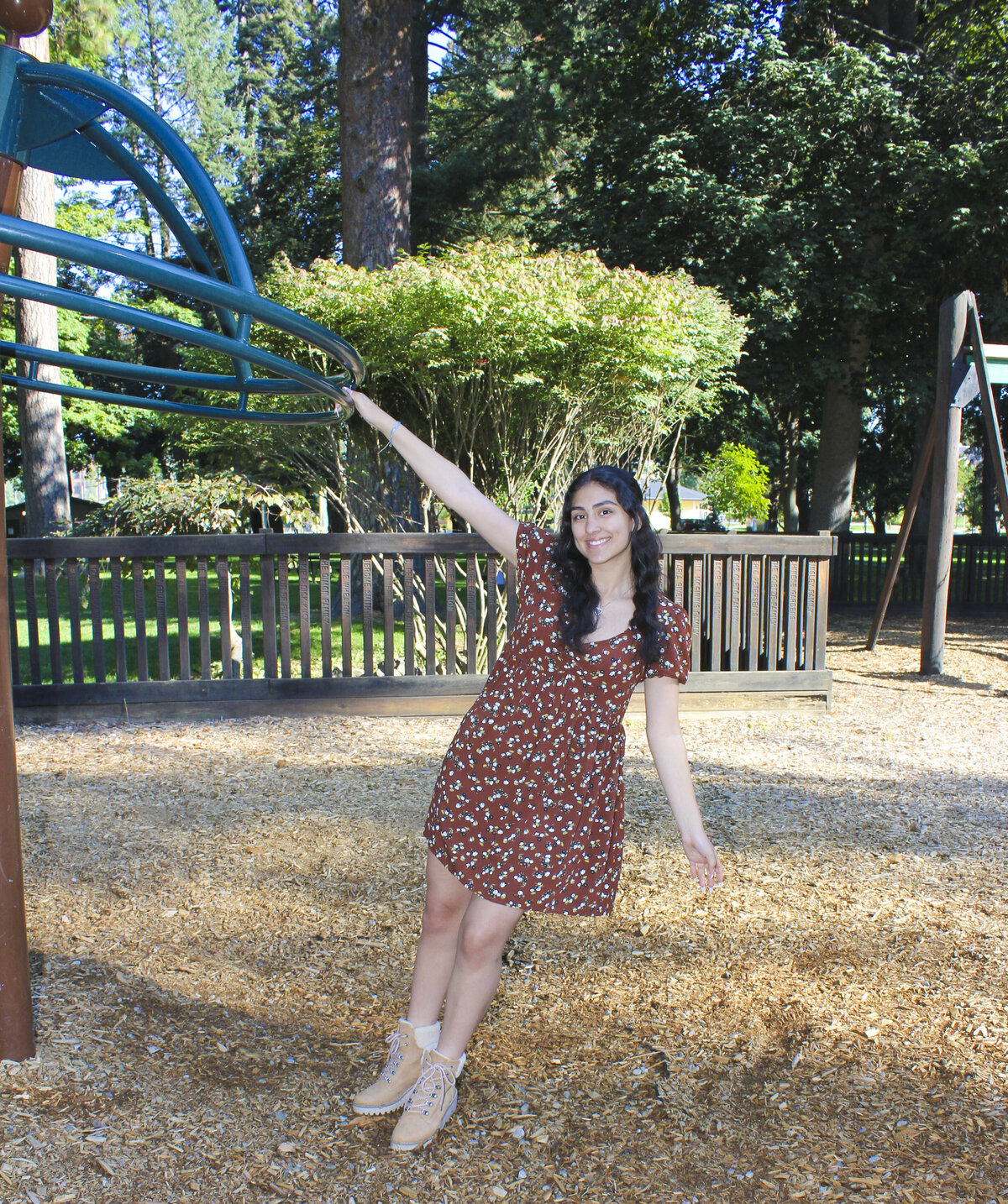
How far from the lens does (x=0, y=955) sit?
231cm

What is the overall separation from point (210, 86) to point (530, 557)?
3670 cm

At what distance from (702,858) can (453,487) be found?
1.09m

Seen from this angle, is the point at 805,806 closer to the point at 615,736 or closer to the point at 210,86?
the point at 615,736

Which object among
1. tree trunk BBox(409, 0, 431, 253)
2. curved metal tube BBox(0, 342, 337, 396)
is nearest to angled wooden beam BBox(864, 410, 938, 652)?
curved metal tube BBox(0, 342, 337, 396)

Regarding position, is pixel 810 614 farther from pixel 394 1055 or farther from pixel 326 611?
→ pixel 394 1055

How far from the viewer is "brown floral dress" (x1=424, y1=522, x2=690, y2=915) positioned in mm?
2113

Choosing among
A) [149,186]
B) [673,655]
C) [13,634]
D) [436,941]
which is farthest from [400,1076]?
[13,634]

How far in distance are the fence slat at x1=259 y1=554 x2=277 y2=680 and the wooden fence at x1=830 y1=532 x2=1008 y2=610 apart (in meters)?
9.60

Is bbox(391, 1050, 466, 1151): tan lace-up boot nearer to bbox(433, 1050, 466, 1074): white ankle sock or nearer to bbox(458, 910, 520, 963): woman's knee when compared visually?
bbox(433, 1050, 466, 1074): white ankle sock

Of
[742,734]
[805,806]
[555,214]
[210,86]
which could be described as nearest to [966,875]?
[805,806]

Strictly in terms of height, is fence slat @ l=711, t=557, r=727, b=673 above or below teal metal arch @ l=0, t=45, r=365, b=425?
below

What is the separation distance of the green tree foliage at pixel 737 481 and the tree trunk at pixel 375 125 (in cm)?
682

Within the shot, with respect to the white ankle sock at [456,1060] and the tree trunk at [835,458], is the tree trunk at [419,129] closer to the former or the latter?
the tree trunk at [835,458]

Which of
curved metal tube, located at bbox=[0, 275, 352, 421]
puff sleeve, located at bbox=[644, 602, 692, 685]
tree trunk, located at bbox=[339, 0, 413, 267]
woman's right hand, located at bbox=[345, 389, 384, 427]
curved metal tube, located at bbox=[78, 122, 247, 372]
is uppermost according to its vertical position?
tree trunk, located at bbox=[339, 0, 413, 267]
